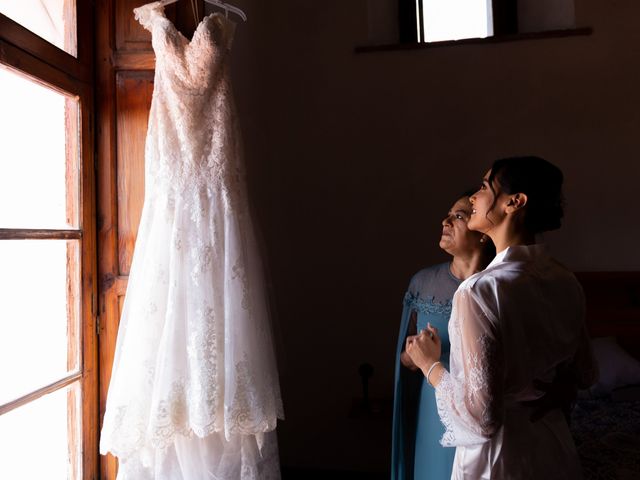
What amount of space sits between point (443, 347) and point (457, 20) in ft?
6.73

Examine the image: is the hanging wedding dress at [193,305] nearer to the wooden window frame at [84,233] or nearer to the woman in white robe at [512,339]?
the wooden window frame at [84,233]

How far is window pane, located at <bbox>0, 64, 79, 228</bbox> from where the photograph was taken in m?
1.33

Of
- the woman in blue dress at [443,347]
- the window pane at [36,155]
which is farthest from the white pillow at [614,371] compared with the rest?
the window pane at [36,155]

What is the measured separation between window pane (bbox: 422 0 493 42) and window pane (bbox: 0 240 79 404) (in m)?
2.33

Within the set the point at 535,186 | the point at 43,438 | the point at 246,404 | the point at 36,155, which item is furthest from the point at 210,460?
the point at 535,186

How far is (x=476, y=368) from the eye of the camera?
0.99 m

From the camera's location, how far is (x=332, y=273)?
9.18 ft

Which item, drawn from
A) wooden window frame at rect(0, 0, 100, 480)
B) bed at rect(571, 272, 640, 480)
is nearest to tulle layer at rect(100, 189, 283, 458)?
wooden window frame at rect(0, 0, 100, 480)

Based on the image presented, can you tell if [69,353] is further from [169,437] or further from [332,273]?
[332,273]

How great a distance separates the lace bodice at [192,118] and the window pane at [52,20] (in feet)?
0.96

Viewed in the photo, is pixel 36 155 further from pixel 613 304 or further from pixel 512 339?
pixel 613 304

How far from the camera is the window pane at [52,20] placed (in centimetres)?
141

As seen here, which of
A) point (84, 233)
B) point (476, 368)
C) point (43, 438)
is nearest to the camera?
point (476, 368)

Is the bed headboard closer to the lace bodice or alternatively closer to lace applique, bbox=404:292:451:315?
lace applique, bbox=404:292:451:315
